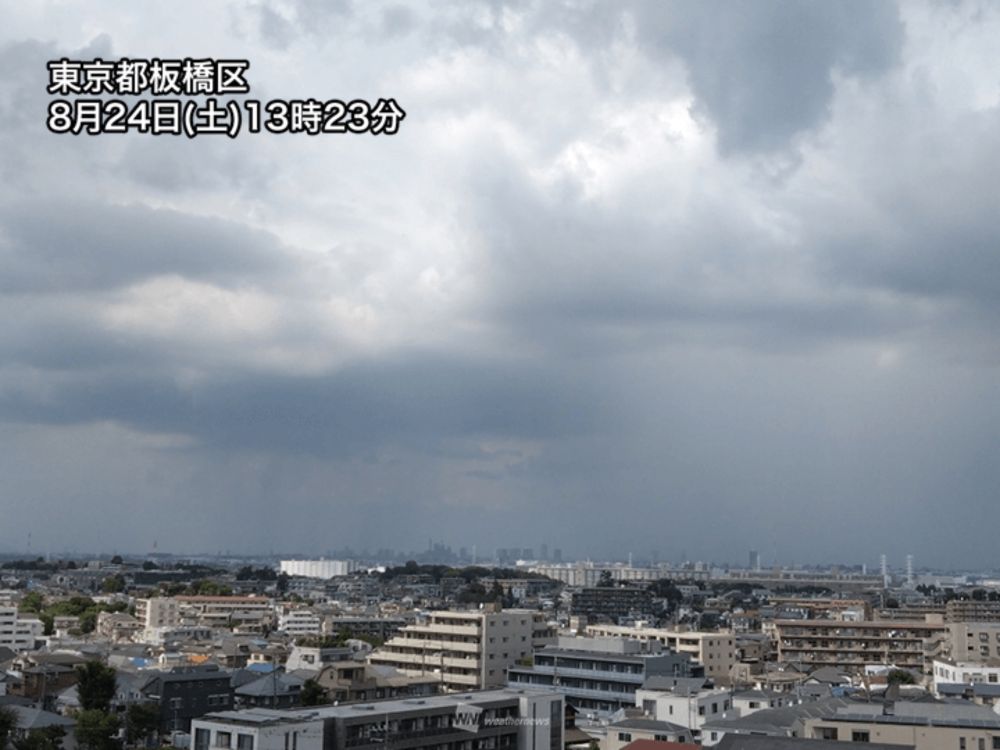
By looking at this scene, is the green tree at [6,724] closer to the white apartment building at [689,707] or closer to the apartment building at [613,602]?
the white apartment building at [689,707]

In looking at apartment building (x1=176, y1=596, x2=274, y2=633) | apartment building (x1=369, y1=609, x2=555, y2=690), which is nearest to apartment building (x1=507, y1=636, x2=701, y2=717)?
apartment building (x1=369, y1=609, x2=555, y2=690)

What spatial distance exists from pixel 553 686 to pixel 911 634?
972 inches

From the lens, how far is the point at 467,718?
78.5 feet

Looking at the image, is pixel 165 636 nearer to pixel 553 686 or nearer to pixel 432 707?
pixel 553 686

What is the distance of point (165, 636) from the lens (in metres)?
55.8

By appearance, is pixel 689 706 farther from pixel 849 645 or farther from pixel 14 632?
pixel 14 632

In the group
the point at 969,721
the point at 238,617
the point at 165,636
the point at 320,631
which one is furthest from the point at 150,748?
the point at 238,617

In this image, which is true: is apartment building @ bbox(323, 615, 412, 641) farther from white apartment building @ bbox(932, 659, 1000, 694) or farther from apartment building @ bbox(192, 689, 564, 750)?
apartment building @ bbox(192, 689, 564, 750)

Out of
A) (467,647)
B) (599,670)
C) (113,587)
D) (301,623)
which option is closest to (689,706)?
(599,670)

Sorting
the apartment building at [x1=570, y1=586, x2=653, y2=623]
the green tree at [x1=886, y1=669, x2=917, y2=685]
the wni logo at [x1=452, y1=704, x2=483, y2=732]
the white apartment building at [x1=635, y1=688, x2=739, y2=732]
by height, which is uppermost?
the wni logo at [x1=452, y1=704, x2=483, y2=732]

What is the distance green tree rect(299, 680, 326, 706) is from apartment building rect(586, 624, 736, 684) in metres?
17.8

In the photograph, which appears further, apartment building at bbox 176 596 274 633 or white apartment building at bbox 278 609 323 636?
apartment building at bbox 176 596 274 633

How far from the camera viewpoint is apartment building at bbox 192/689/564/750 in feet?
69.1

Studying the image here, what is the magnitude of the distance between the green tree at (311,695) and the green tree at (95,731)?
5313 mm
